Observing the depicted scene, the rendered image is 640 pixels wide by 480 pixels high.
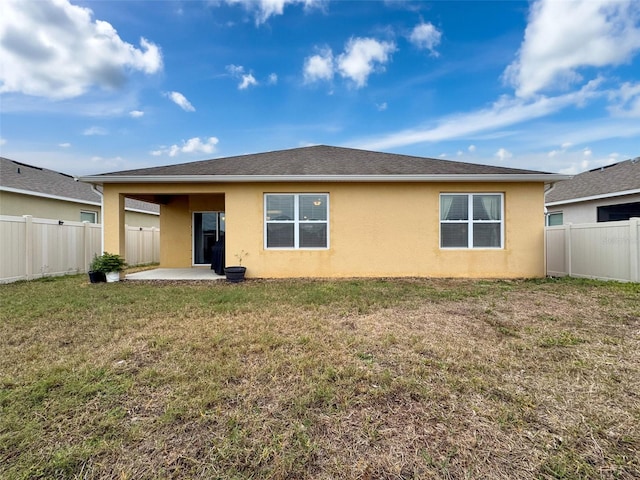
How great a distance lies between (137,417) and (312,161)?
29.3 feet

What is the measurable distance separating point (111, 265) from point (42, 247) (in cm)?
298

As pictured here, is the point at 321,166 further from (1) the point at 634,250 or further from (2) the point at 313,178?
(1) the point at 634,250

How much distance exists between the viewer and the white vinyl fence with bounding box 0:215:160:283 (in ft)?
27.9

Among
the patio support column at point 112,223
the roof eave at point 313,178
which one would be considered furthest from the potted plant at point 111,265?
the roof eave at point 313,178

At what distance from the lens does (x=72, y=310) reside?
17.9 ft

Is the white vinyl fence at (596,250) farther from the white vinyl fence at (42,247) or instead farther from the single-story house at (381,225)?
the white vinyl fence at (42,247)

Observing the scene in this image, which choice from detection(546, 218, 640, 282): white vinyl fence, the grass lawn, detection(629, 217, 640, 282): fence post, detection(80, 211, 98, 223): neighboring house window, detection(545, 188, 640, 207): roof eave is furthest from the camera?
detection(80, 211, 98, 223): neighboring house window

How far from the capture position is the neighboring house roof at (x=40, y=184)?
11.5 meters

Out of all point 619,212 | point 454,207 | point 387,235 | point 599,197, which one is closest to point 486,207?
point 454,207

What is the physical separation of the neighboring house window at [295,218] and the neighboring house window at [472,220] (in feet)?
11.7

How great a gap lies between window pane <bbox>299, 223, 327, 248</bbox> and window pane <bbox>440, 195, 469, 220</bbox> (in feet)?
11.6

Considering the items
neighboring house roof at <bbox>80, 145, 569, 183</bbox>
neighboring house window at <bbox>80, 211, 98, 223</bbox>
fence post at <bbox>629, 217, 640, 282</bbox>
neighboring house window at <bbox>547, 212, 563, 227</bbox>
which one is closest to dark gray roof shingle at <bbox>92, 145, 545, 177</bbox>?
neighboring house roof at <bbox>80, 145, 569, 183</bbox>

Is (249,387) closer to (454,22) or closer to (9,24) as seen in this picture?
(9,24)

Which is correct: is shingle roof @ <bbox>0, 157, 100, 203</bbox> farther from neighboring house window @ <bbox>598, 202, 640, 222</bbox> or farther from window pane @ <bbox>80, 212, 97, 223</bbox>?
neighboring house window @ <bbox>598, 202, 640, 222</bbox>
